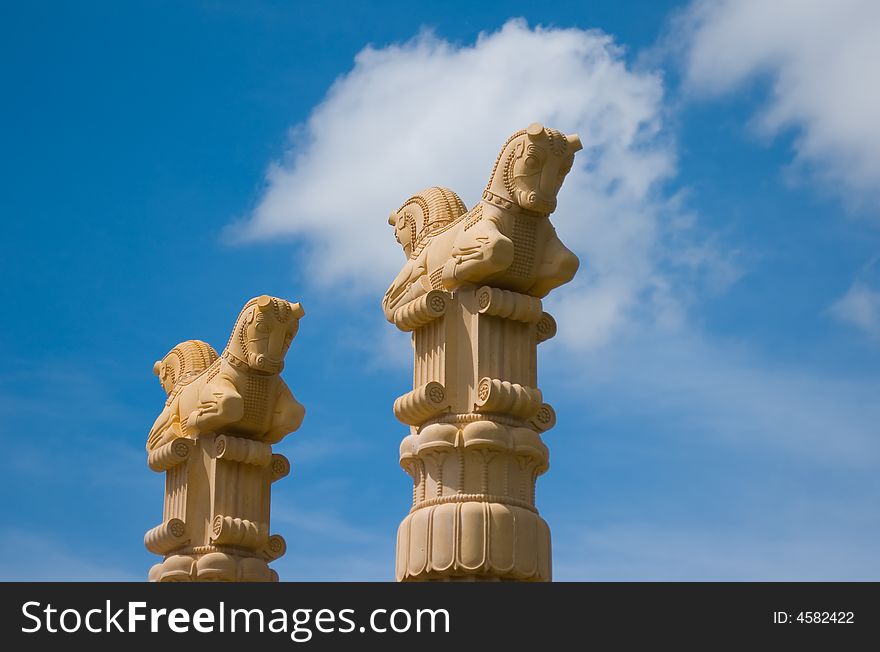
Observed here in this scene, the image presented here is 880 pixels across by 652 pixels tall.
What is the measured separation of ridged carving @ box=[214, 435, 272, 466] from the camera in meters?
19.5

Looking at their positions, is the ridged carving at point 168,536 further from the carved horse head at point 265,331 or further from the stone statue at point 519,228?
the stone statue at point 519,228

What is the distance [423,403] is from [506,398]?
0.81 meters

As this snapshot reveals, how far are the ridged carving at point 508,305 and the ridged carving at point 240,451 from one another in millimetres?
4962

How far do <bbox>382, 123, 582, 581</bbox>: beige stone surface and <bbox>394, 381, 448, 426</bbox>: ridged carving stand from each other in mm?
14

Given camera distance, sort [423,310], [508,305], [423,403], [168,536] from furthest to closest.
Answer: [168,536]
[423,310]
[508,305]
[423,403]

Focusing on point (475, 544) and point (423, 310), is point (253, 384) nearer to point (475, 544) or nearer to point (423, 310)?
point (423, 310)

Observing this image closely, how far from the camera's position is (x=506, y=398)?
50.6 ft

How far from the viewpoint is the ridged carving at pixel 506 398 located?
50.5 feet

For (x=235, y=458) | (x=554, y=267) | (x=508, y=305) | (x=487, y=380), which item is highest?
(x=554, y=267)

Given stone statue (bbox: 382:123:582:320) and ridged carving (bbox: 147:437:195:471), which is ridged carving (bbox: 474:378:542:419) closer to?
stone statue (bbox: 382:123:582:320)

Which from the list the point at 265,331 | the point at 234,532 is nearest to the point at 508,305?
the point at 265,331

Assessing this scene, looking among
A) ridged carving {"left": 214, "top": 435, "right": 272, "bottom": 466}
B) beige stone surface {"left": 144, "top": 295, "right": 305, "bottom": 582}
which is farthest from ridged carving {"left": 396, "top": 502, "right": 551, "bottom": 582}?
ridged carving {"left": 214, "top": 435, "right": 272, "bottom": 466}
